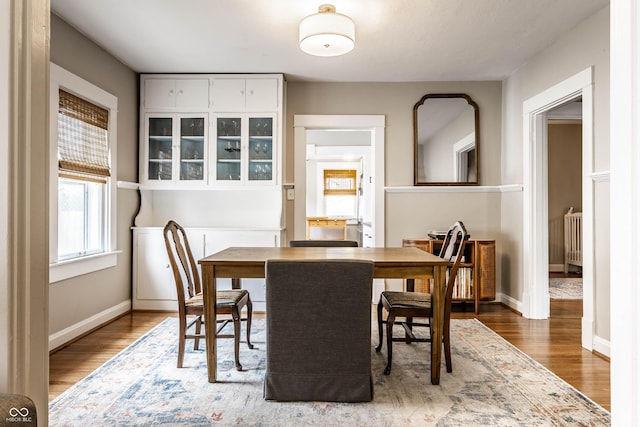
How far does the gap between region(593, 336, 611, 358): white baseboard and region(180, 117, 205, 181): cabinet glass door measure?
12.0 ft

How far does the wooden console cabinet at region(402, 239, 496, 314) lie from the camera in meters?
4.13

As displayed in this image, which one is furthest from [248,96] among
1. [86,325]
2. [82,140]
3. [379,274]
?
[379,274]

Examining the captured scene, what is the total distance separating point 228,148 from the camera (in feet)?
14.2

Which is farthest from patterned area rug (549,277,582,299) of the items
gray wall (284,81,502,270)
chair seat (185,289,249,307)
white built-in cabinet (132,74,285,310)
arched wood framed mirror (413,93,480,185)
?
chair seat (185,289,249,307)

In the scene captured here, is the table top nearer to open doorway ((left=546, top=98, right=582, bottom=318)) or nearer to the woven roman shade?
the woven roman shade

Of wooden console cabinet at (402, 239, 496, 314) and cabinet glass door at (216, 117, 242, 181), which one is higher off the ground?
cabinet glass door at (216, 117, 242, 181)

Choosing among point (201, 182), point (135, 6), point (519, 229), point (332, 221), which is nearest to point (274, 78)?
point (201, 182)

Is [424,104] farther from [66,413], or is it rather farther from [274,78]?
[66,413]

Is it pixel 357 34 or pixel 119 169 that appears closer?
pixel 357 34

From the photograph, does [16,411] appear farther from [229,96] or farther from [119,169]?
[229,96]

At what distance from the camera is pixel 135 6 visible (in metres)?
2.86

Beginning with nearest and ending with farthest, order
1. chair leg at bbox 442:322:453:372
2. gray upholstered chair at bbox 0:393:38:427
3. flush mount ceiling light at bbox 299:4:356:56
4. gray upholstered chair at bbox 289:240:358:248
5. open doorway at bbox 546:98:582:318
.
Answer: gray upholstered chair at bbox 0:393:38:427
chair leg at bbox 442:322:453:372
flush mount ceiling light at bbox 299:4:356:56
gray upholstered chair at bbox 289:240:358:248
open doorway at bbox 546:98:582:318

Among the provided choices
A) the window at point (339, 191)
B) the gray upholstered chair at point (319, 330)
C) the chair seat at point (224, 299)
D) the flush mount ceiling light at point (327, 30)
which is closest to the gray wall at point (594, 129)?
the flush mount ceiling light at point (327, 30)

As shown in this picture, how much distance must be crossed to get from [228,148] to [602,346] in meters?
3.58
